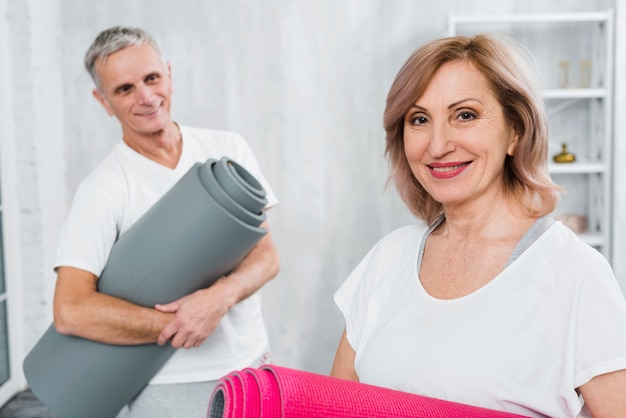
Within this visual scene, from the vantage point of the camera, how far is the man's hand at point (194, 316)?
1.60 m

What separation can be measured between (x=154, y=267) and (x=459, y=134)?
2.61 feet

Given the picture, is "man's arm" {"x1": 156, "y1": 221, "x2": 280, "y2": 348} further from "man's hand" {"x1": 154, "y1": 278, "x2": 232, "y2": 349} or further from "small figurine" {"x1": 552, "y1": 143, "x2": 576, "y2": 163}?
"small figurine" {"x1": 552, "y1": 143, "x2": 576, "y2": 163}

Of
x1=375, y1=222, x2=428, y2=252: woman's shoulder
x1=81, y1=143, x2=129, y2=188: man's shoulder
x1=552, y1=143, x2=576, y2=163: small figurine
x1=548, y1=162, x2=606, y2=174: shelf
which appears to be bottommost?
x1=548, y1=162, x2=606, y2=174: shelf

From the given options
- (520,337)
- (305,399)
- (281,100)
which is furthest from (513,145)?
(281,100)

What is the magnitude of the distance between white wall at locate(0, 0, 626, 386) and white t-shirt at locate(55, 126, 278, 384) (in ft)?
5.70

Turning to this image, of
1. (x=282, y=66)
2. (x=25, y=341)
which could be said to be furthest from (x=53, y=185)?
(x=282, y=66)

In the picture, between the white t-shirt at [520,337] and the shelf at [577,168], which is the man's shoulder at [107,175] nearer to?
the white t-shirt at [520,337]

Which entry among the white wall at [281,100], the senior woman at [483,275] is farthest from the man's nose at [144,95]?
the white wall at [281,100]

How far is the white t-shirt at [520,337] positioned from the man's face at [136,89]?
985mm

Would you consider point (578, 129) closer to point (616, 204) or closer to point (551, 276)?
point (616, 204)

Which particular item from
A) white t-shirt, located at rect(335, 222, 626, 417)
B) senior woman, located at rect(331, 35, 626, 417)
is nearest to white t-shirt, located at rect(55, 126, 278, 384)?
senior woman, located at rect(331, 35, 626, 417)

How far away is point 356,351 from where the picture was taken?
1224mm

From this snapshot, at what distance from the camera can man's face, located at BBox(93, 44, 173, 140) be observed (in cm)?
182

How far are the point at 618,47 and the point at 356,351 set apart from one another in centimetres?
277
